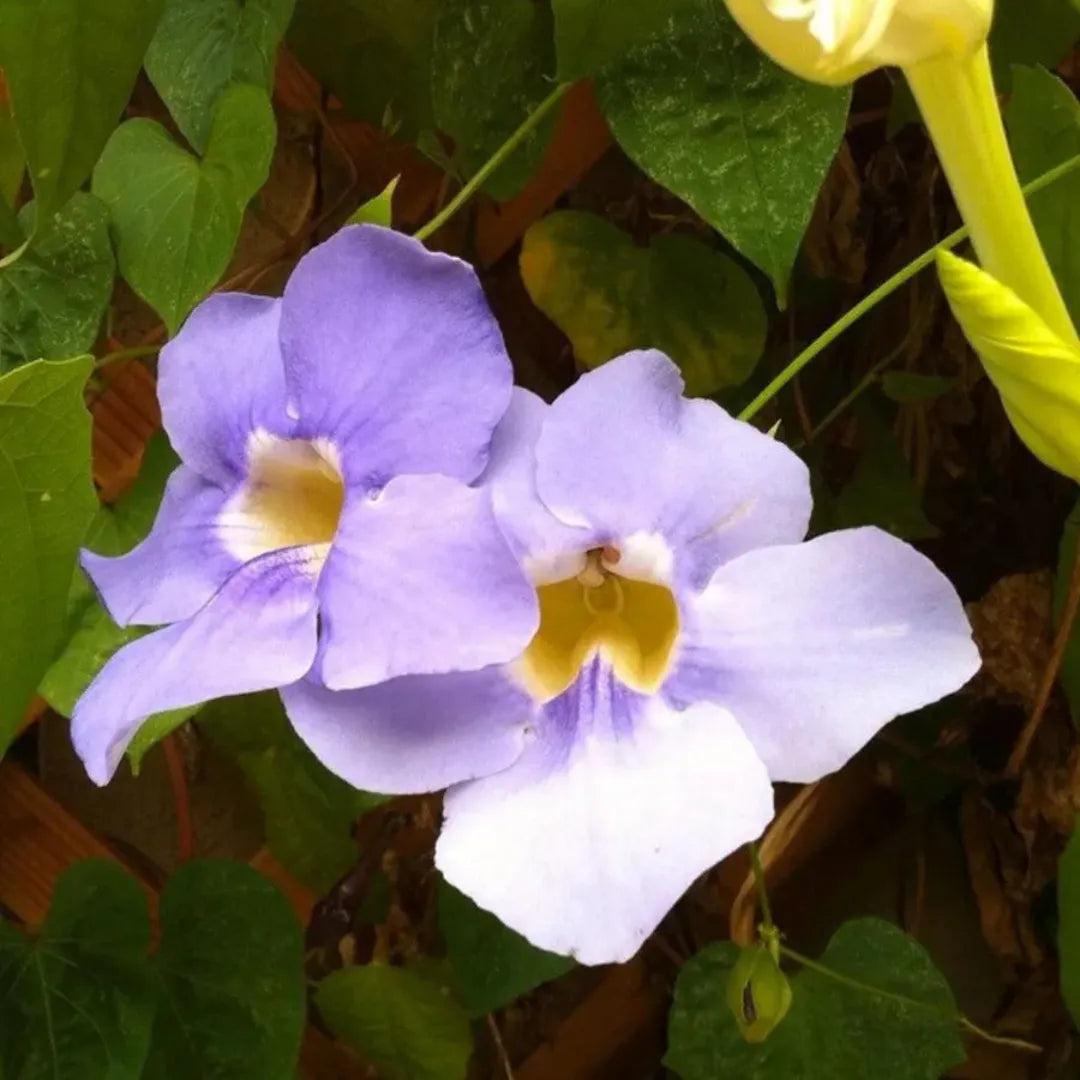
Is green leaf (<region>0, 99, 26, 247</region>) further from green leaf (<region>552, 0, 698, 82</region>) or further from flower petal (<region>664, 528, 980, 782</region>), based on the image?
flower petal (<region>664, 528, 980, 782</region>)

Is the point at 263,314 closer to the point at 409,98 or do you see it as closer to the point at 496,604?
the point at 496,604

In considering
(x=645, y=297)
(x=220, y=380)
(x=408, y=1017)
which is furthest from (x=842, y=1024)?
(x=220, y=380)

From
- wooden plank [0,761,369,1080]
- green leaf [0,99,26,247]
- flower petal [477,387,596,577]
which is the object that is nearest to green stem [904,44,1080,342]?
flower petal [477,387,596,577]

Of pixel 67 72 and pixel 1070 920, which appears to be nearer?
pixel 67 72

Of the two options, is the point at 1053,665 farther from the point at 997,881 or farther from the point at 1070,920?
the point at 997,881

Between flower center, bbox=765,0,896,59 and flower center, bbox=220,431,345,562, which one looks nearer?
flower center, bbox=765,0,896,59

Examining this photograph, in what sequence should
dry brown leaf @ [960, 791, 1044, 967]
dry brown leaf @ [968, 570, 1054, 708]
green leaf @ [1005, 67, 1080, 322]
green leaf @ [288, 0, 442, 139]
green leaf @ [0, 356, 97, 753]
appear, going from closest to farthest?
green leaf @ [0, 356, 97, 753], green leaf @ [1005, 67, 1080, 322], green leaf @ [288, 0, 442, 139], dry brown leaf @ [968, 570, 1054, 708], dry brown leaf @ [960, 791, 1044, 967]
